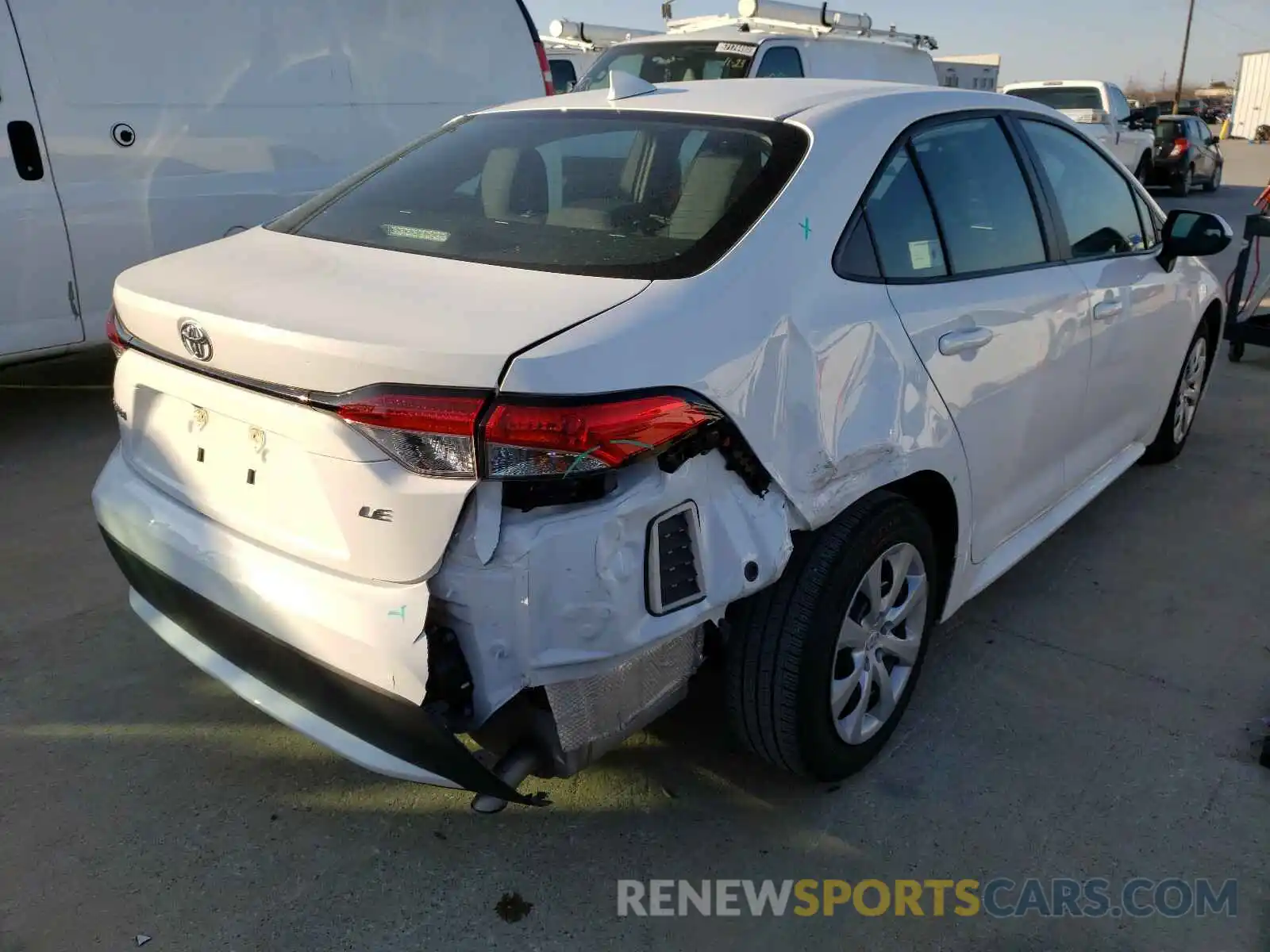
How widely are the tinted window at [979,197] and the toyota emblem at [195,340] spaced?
179 cm

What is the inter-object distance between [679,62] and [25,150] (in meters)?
5.76

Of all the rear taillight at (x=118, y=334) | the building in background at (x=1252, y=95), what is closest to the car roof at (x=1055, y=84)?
the rear taillight at (x=118, y=334)

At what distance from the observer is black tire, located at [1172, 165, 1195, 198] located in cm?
1831

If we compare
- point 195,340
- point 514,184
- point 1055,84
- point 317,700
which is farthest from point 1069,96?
point 317,700

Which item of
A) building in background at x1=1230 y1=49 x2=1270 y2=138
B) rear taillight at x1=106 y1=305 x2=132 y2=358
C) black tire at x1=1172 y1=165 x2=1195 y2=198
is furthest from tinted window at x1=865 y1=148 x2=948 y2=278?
building in background at x1=1230 y1=49 x2=1270 y2=138

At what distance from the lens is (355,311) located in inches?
75.9

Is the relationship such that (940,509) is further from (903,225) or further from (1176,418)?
(1176,418)

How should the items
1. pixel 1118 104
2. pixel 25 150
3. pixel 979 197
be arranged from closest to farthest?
pixel 979 197
pixel 25 150
pixel 1118 104

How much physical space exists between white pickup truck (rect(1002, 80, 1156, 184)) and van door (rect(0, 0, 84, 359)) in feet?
43.7

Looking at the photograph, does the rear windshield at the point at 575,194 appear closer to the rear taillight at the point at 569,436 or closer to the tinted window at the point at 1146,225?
the rear taillight at the point at 569,436

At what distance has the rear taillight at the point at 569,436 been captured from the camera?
170cm

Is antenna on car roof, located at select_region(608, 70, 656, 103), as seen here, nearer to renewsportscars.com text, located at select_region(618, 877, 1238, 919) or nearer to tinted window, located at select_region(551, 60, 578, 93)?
renewsportscars.com text, located at select_region(618, 877, 1238, 919)

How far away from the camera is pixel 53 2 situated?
441 cm

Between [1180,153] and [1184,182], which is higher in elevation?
[1180,153]
